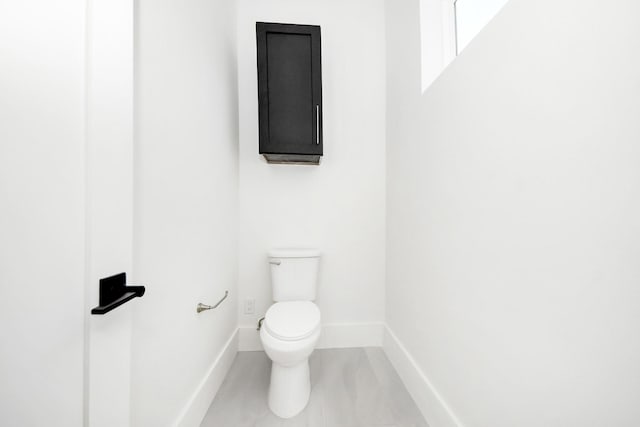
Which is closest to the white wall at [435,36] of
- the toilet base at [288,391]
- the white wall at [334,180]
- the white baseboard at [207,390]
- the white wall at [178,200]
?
the white wall at [334,180]

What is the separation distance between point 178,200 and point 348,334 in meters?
1.51

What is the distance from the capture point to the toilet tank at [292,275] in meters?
1.69

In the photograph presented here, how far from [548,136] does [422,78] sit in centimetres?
87

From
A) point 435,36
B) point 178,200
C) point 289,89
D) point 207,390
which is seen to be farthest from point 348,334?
point 435,36

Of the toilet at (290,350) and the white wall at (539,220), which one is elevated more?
the white wall at (539,220)

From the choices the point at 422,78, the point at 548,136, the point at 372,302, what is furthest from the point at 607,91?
the point at 372,302

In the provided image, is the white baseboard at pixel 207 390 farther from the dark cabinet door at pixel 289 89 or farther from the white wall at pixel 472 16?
the white wall at pixel 472 16

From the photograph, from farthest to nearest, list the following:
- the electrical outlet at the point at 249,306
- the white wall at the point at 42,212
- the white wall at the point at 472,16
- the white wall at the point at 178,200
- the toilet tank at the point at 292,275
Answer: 1. the electrical outlet at the point at 249,306
2. the toilet tank at the point at 292,275
3. the white wall at the point at 472,16
4. the white wall at the point at 178,200
5. the white wall at the point at 42,212

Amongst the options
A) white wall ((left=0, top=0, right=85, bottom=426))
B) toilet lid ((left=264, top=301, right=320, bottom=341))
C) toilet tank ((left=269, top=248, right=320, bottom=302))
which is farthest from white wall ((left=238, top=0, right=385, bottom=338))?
white wall ((left=0, top=0, right=85, bottom=426))

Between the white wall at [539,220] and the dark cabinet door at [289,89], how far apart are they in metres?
0.73

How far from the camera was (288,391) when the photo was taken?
1.25m

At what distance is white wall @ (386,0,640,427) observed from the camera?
50 cm

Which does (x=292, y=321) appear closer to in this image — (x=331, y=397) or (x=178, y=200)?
(x=331, y=397)

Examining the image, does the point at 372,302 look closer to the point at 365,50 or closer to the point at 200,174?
the point at 200,174
